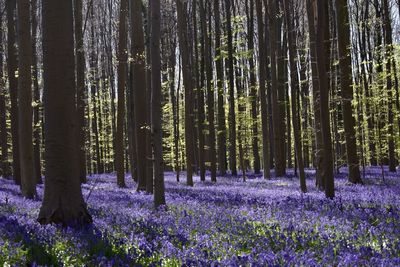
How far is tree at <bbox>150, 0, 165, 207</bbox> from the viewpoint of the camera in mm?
11246

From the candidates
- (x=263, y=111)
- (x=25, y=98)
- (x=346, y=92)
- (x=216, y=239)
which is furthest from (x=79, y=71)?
(x=216, y=239)

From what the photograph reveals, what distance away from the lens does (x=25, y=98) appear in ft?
49.7

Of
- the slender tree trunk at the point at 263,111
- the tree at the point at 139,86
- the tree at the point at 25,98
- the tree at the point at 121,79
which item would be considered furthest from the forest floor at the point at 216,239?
the slender tree trunk at the point at 263,111

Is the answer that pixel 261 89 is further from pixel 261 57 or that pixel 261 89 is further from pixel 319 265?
pixel 319 265

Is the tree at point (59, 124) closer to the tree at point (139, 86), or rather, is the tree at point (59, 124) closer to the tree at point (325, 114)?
the tree at point (325, 114)

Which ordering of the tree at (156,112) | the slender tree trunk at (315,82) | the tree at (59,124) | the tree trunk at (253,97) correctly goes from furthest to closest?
the tree trunk at (253,97) < the slender tree trunk at (315,82) < the tree at (156,112) < the tree at (59,124)

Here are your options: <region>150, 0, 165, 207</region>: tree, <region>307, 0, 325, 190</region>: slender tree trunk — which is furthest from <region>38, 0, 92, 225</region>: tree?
<region>307, 0, 325, 190</region>: slender tree trunk

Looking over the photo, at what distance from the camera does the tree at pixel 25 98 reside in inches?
579

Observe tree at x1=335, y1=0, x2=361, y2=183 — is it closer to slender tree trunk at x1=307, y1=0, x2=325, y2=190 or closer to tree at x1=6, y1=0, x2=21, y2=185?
slender tree trunk at x1=307, y1=0, x2=325, y2=190

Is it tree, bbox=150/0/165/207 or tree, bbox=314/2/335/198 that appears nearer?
tree, bbox=150/0/165/207

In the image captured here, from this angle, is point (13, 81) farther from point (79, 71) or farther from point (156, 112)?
point (156, 112)

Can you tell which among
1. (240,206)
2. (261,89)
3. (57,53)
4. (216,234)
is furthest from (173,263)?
(261,89)

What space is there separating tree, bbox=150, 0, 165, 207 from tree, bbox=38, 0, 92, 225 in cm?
266

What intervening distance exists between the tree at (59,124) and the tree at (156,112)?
266cm
